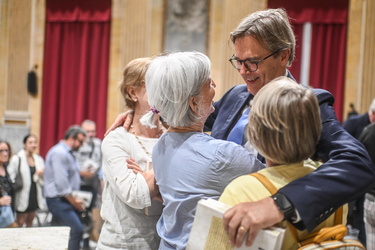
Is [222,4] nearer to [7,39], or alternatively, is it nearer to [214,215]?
[7,39]

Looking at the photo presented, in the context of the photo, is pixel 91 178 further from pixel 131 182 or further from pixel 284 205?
pixel 284 205

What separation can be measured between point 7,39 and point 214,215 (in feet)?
33.2

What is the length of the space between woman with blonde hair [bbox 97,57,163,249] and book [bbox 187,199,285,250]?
621 millimetres

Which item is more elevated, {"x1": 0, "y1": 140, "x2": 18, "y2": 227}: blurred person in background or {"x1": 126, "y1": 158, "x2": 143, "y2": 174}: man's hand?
{"x1": 126, "y1": 158, "x2": 143, "y2": 174}: man's hand

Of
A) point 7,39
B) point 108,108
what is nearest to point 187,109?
point 108,108

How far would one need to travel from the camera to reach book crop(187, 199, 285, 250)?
1461mm

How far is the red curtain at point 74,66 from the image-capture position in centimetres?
1012

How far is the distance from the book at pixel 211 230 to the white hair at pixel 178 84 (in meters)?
0.42

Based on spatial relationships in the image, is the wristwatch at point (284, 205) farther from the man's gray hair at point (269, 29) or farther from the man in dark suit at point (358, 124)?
the man in dark suit at point (358, 124)

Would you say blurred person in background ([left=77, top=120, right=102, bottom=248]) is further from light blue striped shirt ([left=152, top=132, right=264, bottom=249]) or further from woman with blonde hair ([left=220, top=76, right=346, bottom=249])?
woman with blonde hair ([left=220, top=76, right=346, bottom=249])

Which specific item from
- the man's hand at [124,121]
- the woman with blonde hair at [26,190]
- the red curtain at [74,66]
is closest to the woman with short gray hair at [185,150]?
the man's hand at [124,121]

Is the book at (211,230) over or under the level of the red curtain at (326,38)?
under

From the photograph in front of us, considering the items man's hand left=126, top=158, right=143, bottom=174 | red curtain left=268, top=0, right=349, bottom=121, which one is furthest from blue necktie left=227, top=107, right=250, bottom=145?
red curtain left=268, top=0, right=349, bottom=121

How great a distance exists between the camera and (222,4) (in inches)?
371
